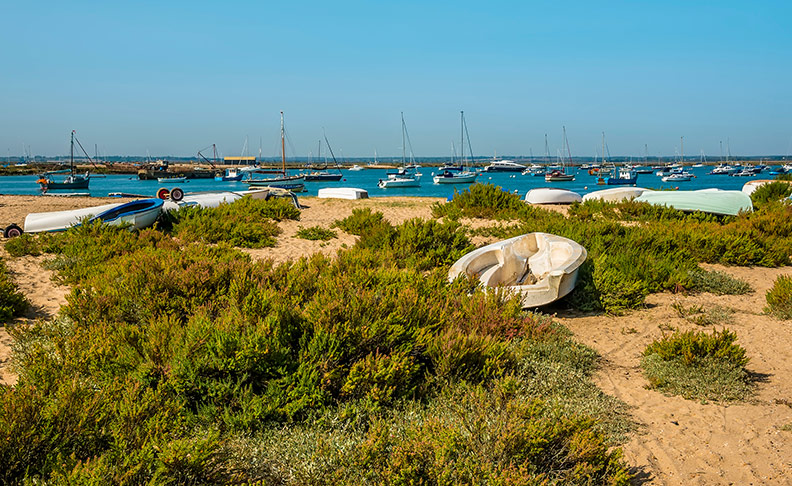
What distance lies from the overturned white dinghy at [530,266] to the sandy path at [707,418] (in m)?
0.71

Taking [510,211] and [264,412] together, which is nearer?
[264,412]

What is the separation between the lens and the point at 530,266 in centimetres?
1006

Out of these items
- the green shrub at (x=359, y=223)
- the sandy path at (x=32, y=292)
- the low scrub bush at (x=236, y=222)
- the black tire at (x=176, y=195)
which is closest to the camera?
the sandy path at (x=32, y=292)

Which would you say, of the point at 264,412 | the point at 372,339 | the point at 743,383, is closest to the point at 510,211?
the point at 743,383

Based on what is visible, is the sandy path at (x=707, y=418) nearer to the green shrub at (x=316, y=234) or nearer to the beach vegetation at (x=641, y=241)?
the beach vegetation at (x=641, y=241)

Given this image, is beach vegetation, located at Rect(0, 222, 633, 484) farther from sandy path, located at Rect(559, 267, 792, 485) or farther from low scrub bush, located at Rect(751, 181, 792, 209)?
low scrub bush, located at Rect(751, 181, 792, 209)

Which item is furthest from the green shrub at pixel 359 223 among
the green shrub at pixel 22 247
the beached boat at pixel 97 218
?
the green shrub at pixel 22 247

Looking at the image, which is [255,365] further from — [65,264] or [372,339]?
[65,264]

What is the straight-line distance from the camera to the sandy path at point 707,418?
3.98 meters

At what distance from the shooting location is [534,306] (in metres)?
8.03

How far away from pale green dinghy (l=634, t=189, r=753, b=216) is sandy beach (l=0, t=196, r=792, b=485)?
5.59 meters

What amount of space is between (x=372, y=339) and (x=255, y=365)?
106 centimetres

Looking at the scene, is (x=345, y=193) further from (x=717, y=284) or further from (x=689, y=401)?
(x=689, y=401)

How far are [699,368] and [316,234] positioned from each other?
10.1 m
